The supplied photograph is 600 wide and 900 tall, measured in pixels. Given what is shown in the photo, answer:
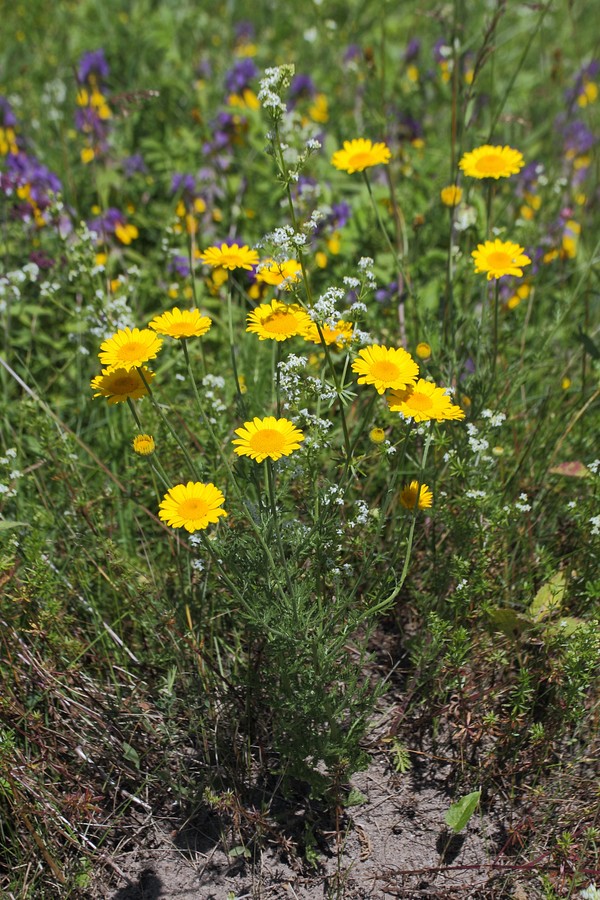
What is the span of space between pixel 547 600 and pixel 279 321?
108cm

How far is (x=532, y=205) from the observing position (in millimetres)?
3629

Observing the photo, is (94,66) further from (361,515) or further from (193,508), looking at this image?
(193,508)

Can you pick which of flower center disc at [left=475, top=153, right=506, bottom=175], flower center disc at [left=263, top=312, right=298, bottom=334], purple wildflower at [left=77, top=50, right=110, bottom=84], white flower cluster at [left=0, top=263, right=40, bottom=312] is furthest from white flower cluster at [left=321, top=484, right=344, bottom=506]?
purple wildflower at [left=77, top=50, right=110, bottom=84]

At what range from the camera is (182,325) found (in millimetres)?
1829

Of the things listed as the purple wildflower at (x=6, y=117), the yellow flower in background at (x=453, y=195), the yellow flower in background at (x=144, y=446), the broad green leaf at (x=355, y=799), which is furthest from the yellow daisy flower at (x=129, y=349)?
the purple wildflower at (x=6, y=117)

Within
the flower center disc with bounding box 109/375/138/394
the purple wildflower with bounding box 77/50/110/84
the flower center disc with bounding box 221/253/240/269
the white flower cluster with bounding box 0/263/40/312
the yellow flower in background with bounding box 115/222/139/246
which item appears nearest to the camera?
the flower center disc with bounding box 109/375/138/394

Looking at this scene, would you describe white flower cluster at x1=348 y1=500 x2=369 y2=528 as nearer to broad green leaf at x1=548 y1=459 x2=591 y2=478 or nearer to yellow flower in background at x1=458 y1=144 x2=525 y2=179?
broad green leaf at x1=548 y1=459 x2=591 y2=478

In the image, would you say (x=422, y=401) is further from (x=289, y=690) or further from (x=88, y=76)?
(x=88, y=76)

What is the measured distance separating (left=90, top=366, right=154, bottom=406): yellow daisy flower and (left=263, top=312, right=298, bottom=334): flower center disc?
27cm

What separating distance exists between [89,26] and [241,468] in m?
4.19

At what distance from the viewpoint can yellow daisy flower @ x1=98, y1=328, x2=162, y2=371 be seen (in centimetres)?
172

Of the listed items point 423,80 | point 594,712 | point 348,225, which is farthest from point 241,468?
point 423,80

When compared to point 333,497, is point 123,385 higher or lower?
higher

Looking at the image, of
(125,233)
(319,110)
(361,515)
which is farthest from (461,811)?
(319,110)
